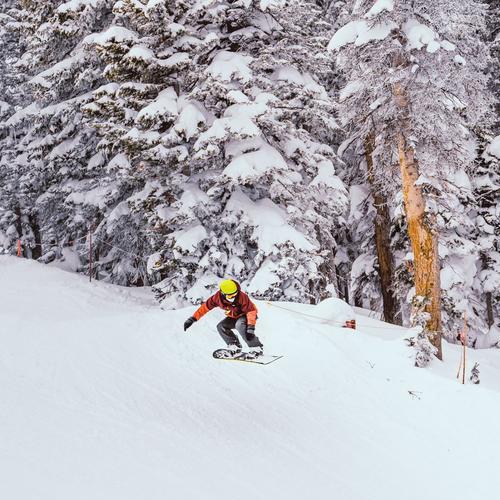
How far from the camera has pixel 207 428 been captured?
7.99 meters

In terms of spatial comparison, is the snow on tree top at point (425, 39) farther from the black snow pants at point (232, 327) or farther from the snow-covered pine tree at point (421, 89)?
the black snow pants at point (232, 327)

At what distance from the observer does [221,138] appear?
14.6 metres

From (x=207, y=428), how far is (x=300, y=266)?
764 cm

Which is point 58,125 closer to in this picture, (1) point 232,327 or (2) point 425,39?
(1) point 232,327

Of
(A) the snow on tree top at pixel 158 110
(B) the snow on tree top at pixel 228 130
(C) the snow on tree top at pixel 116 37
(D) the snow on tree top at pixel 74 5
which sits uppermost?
(D) the snow on tree top at pixel 74 5

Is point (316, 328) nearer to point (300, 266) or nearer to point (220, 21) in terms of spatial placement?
point (300, 266)

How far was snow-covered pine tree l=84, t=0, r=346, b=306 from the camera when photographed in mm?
14945

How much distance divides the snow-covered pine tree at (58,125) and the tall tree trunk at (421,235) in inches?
428

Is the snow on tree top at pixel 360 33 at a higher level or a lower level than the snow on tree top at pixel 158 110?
higher

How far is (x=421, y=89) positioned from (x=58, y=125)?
14.8 m

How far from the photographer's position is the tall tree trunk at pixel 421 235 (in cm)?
1254

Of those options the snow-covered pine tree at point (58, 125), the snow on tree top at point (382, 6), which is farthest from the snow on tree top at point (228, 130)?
the snow-covered pine tree at point (58, 125)

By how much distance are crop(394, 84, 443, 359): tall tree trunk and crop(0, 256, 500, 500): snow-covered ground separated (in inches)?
55.7

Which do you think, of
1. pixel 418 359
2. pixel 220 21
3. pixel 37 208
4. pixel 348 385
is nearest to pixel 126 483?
pixel 348 385
